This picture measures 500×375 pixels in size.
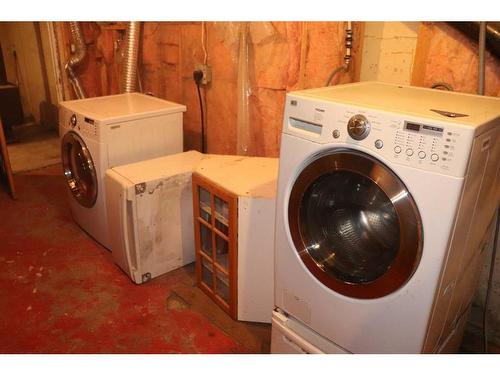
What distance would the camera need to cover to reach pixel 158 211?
229cm

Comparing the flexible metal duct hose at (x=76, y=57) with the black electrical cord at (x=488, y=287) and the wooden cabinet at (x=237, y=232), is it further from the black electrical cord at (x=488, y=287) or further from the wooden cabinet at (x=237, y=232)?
the black electrical cord at (x=488, y=287)

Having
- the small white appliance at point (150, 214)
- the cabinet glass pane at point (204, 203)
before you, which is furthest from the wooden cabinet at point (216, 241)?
the small white appliance at point (150, 214)

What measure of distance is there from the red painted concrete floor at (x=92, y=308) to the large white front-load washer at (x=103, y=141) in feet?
0.84

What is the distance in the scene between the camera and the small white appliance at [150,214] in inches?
86.9

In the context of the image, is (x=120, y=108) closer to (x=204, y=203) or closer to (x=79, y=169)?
(x=79, y=169)

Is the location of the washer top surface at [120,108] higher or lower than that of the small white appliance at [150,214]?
higher

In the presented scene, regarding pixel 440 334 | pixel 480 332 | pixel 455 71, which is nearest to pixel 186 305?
pixel 440 334

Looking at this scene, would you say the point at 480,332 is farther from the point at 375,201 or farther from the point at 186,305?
the point at 186,305

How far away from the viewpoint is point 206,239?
2270 mm

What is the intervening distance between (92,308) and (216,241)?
2.49 feet

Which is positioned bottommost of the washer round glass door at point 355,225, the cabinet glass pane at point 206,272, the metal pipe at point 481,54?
the cabinet glass pane at point 206,272

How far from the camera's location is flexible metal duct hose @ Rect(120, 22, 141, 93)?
346 cm

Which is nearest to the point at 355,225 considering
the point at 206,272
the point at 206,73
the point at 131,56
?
the point at 206,272

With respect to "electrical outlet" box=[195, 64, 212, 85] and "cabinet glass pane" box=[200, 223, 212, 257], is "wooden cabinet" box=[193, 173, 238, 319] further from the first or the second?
"electrical outlet" box=[195, 64, 212, 85]
